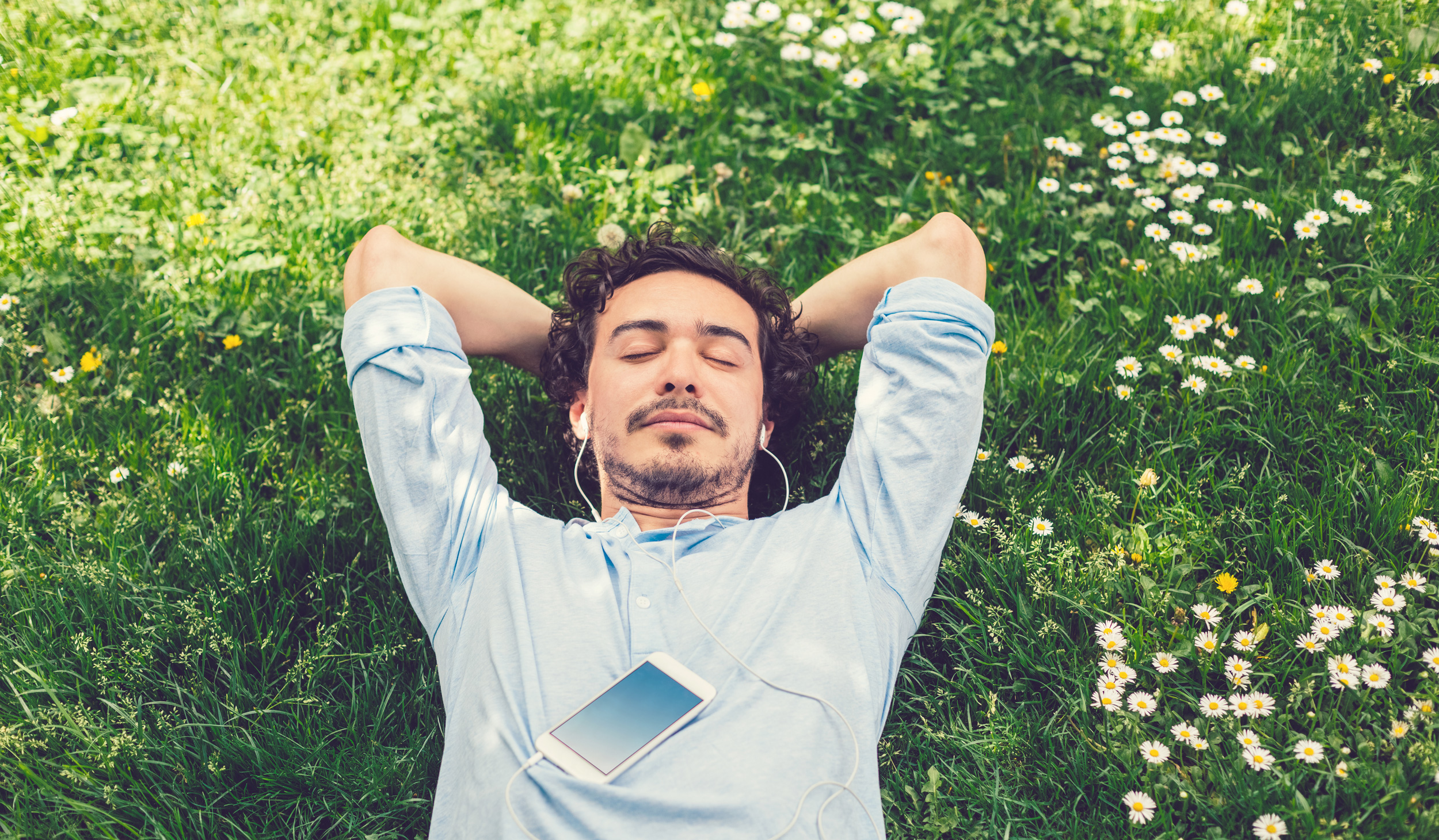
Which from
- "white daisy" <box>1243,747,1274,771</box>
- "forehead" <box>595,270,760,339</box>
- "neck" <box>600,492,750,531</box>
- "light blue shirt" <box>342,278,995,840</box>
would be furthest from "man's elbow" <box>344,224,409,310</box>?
"white daisy" <box>1243,747,1274,771</box>

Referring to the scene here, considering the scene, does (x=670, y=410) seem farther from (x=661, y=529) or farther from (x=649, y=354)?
(x=661, y=529)

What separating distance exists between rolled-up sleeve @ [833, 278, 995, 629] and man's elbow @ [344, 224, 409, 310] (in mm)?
1559

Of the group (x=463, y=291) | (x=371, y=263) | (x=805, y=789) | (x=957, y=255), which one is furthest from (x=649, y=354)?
(x=805, y=789)

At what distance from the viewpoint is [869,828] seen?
2.15 m

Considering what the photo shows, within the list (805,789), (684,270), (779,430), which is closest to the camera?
(805,789)

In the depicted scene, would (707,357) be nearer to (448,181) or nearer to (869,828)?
(869,828)

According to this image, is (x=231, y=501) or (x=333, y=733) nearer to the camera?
(x=333, y=733)

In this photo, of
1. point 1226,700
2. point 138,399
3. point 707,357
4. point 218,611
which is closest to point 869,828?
point 1226,700

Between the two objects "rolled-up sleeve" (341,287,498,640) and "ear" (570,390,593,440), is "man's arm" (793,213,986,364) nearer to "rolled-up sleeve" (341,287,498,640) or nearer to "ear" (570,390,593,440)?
"ear" (570,390,593,440)

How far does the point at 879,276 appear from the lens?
9.84 feet

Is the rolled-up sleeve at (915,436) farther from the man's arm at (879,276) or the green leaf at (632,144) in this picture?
the green leaf at (632,144)

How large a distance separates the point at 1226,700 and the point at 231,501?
3331 millimetres

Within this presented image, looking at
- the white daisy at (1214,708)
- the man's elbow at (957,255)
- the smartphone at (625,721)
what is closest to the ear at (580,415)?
the smartphone at (625,721)

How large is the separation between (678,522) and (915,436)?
738 mm
